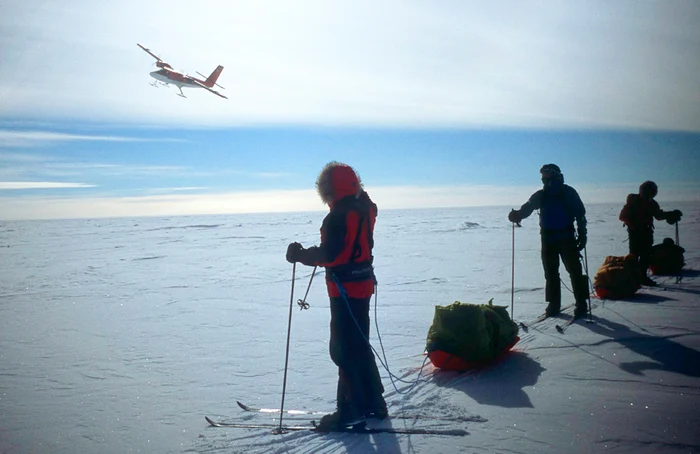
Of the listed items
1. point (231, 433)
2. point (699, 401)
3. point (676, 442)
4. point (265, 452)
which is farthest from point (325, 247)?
point (699, 401)

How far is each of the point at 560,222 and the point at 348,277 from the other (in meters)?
3.13

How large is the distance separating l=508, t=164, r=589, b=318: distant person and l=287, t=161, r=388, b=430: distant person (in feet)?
8.62

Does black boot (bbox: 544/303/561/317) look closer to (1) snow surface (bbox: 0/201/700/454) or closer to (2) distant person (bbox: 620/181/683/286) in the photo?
(1) snow surface (bbox: 0/201/700/454)

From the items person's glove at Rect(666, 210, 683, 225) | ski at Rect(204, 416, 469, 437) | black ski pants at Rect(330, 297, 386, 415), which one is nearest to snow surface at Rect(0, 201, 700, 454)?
ski at Rect(204, 416, 469, 437)

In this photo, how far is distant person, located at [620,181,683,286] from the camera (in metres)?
7.24

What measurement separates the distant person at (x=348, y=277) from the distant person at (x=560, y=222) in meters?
2.63

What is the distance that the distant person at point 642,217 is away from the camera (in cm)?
724

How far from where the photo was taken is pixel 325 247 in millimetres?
2846

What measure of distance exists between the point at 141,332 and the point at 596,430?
5628mm

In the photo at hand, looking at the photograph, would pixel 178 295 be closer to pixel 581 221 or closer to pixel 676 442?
pixel 581 221

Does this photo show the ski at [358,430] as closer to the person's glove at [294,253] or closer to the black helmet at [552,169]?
the person's glove at [294,253]

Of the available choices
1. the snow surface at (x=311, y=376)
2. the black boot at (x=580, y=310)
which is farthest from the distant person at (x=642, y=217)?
the black boot at (x=580, y=310)

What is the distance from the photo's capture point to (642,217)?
286 inches

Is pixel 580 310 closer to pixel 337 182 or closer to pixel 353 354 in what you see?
pixel 353 354
